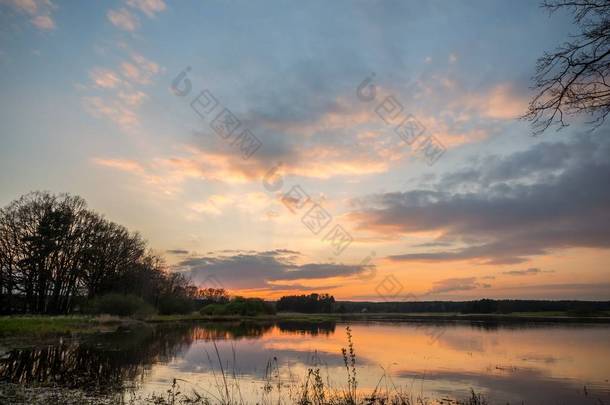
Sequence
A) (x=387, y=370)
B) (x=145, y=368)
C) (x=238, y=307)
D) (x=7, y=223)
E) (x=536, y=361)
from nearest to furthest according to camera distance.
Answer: (x=145, y=368) < (x=387, y=370) < (x=536, y=361) < (x=7, y=223) < (x=238, y=307)

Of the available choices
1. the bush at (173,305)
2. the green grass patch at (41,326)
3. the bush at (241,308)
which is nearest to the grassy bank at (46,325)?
the green grass patch at (41,326)

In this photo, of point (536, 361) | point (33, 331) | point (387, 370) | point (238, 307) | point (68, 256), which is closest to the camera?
point (387, 370)

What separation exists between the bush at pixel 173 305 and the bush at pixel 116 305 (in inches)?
867

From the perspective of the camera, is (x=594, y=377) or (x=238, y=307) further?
(x=238, y=307)

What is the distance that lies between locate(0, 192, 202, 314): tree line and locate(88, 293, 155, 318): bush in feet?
16.1

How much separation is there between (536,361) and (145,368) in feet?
66.4

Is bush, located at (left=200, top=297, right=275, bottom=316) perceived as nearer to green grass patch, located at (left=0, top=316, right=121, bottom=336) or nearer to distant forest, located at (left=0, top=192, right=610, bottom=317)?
distant forest, located at (left=0, top=192, right=610, bottom=317)

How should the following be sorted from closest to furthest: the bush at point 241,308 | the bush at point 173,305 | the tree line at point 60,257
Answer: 1. the tree line at point 60,257
2. the bush at point 173,305
3. the bush at point 241,308

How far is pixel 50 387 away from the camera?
1258 centimetres

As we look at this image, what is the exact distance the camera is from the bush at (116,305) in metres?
47.9

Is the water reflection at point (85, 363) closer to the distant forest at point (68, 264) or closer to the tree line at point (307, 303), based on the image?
the distant forest at point (68, 264)

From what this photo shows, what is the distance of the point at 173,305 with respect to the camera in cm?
7594

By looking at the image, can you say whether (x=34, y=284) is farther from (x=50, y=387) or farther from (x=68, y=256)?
(x=50, y=387)

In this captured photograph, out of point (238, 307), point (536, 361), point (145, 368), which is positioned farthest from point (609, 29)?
point (238, 307)
